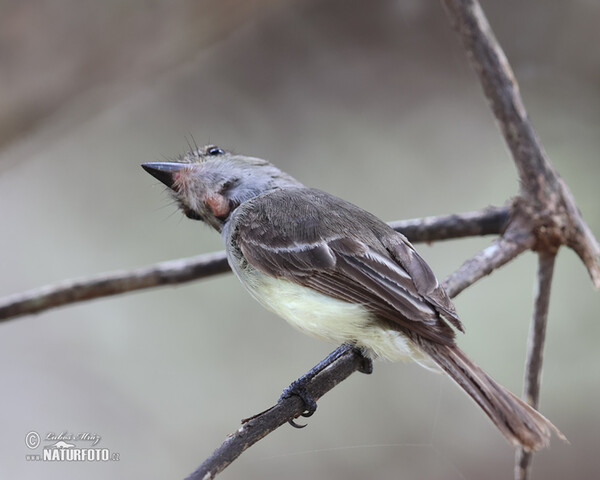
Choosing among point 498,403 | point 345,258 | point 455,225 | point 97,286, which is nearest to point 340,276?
point 345,258

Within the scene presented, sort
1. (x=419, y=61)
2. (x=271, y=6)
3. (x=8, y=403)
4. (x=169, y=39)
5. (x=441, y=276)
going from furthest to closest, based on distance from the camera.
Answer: (x=419, y=61), (x=271, y=6), (x=441, y=276), (x=8, y=403), (x=169, y=39)

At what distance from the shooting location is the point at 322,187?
101 inches

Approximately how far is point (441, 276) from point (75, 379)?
51.9 inches

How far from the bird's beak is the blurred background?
1.67ft

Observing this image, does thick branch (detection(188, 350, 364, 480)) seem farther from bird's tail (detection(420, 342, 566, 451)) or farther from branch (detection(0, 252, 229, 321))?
branch (detection(0, 252, 229, 321))

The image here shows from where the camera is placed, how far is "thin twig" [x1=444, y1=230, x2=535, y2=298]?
1.67 m

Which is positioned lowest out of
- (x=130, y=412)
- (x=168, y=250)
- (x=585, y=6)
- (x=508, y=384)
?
(x=508, y=384)

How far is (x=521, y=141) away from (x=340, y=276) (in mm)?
844

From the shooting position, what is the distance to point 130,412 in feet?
7.84

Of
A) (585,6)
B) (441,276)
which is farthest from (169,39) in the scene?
(585,6)

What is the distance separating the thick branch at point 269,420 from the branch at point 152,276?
50cm

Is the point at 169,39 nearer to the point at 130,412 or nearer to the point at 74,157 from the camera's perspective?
the point at 74,157

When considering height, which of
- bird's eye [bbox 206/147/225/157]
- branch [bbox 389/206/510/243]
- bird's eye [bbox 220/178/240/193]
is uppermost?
bird's eye [bbox 206/147/225/157]

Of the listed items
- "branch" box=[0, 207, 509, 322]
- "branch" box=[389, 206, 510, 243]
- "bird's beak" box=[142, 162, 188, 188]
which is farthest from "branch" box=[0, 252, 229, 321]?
"branch" box=[389, 206, 510, 243]
